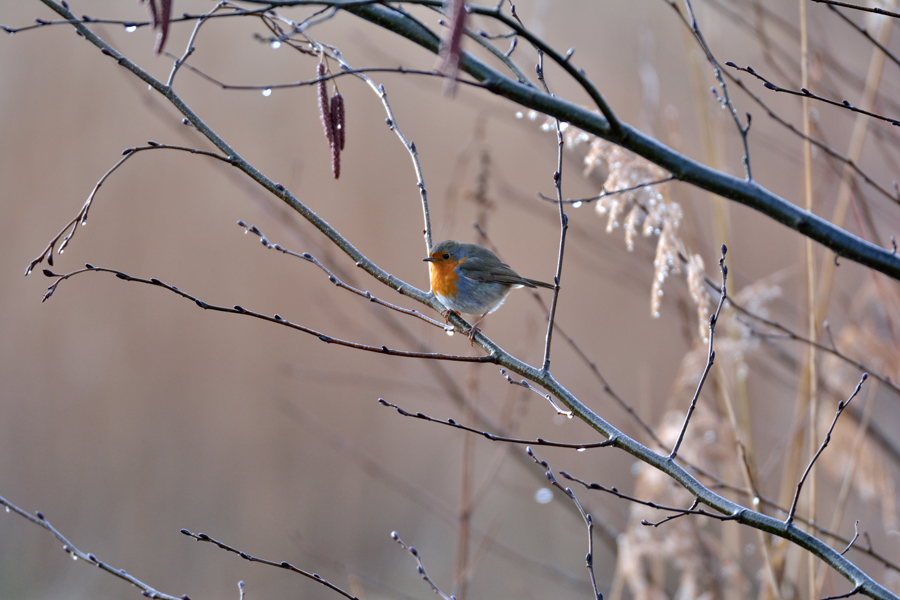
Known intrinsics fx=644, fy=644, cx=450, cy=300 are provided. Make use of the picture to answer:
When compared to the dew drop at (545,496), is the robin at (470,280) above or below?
above

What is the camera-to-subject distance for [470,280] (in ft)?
7.93

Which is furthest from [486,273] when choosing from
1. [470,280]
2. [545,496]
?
[545,496]

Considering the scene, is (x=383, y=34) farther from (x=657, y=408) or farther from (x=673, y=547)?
(x=673, y=547)

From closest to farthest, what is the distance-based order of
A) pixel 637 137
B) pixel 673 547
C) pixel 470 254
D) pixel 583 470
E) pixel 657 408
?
pixel 637 137
pixel 673 547
pixel 470 254
pixel 583 470
pixel 657 408

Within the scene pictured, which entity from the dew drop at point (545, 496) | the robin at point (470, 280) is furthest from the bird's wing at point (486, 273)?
the dew drop at point (545, 496)

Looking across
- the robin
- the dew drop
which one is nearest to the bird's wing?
the robin

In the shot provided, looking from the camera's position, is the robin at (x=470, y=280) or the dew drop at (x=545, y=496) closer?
the dew drop at (x=545, y=496)

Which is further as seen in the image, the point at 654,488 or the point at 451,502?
the point at 451,502

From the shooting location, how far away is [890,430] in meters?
4.82

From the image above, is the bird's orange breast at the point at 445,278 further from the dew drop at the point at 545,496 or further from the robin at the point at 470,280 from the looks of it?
the dew drop at the point at 545,496

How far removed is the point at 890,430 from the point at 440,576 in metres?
3.51

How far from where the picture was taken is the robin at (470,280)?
2391 millimetres

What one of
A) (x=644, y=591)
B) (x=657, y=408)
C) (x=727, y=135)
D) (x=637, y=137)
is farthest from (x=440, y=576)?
(x=637, y=137)

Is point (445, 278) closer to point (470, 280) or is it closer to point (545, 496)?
point (470, 280)
